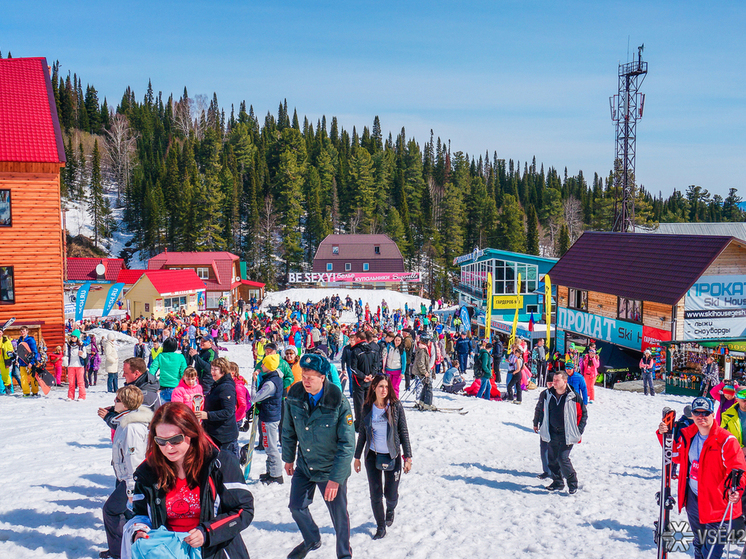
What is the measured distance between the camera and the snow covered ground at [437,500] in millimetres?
4973

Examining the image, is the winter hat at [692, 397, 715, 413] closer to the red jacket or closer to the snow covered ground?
the red jacket

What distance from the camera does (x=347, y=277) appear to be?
48906 mm

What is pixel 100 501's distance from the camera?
5.83 meters

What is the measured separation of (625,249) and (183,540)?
23.9 m

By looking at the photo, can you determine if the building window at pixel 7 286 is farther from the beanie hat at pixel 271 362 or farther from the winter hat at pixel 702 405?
the winter hat at pixel 702 405

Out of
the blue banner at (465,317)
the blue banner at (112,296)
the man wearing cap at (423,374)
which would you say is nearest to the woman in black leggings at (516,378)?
the man wearing cap at (423,374)

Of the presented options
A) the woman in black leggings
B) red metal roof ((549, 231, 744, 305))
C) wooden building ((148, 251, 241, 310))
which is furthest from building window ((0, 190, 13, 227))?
wooden building ((148, 251, 241, 310))

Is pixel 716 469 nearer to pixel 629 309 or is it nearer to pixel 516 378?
pixel 516 378

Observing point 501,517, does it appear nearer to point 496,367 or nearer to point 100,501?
point 100,501

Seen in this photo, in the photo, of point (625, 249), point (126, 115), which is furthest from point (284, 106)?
point (625, 249)

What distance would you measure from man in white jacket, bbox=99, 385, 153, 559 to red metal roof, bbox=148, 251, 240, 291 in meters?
41.7

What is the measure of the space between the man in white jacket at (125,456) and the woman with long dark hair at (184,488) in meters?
1.48

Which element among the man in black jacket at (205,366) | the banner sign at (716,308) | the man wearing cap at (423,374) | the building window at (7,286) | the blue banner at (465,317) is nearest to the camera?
the man in black jacket at (205,366)

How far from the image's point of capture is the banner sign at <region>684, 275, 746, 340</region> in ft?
63.5
